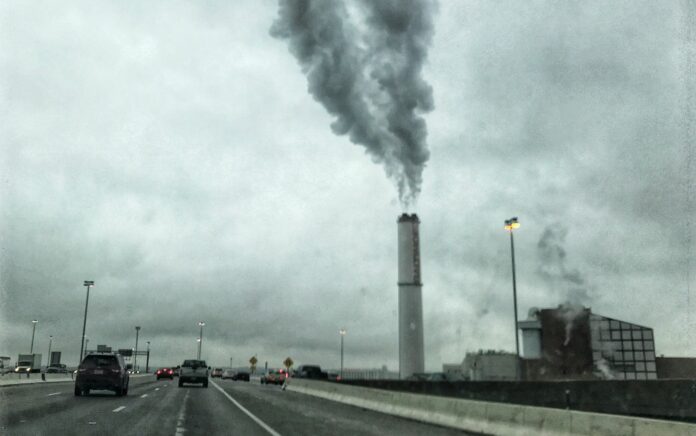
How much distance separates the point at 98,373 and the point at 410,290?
52.9m

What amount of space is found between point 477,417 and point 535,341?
68.8 metres

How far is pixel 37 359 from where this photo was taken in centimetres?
12444

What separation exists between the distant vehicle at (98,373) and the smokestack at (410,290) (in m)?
51.8

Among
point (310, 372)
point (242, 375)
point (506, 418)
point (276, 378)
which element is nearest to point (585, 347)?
point (310, 372)

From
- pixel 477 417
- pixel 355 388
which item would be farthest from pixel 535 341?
pixel 477 417

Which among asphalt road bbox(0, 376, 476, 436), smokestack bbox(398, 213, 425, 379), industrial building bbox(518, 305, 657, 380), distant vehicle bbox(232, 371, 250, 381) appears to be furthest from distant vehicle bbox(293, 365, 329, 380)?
asphalt road bbox(0, 376, 476, 436)

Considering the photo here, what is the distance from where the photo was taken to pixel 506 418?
1360cm

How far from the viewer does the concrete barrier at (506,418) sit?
908cm

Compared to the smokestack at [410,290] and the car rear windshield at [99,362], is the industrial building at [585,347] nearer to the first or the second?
the smokestack at [410,290]

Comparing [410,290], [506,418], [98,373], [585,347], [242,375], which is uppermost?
[410,290]

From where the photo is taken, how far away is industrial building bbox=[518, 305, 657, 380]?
7688 cm

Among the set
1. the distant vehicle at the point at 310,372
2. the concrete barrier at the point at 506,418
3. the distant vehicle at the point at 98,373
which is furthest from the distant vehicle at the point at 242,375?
the concrete barrier at the point at 506,418

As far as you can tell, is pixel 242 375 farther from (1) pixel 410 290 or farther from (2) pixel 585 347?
(2) pixel 585 347

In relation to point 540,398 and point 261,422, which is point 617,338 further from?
point 261,422
